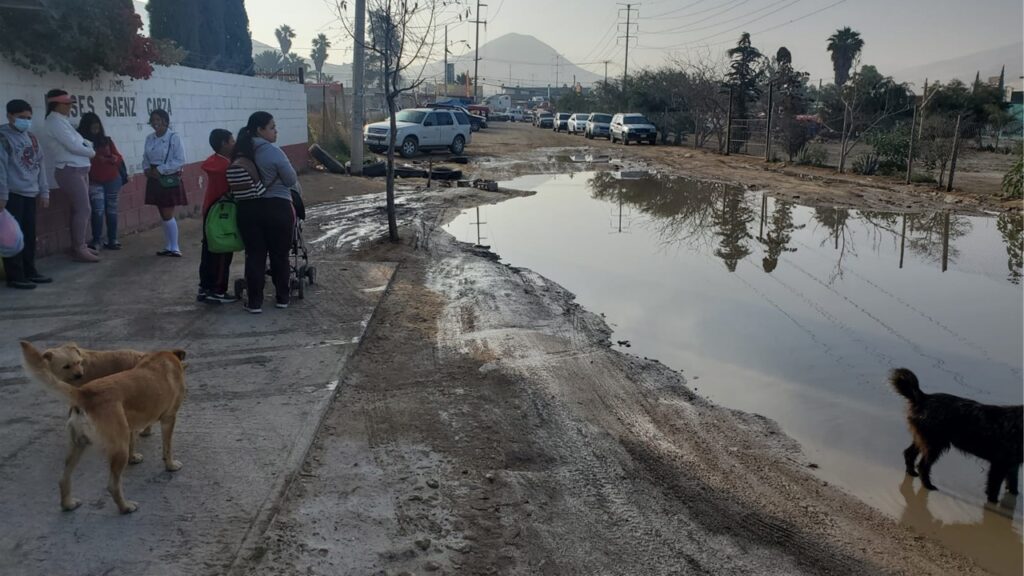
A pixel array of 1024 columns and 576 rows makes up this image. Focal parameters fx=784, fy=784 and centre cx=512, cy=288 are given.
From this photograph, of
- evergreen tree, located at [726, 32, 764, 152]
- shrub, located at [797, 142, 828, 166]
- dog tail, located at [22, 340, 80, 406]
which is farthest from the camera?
evergreen tree, located at [726, 32, 764, 152]

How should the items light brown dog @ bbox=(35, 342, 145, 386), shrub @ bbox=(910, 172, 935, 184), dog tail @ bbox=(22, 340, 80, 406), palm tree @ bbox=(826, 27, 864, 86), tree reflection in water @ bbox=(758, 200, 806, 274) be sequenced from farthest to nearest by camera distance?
palm tree @ bbox=(826, 27, 864, 86), shrub @ bbox=(910, 172, 935, 184), tree reflection in water @ bbox=(758, 200, 806, 274), light brown dog @ bbox=(35, 342, 145, 386), dog tail @ bbox=(22, 340, 80, 406)

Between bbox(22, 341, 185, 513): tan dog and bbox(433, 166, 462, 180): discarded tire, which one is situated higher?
bbox(433, 166, 462, 180): discarded tire

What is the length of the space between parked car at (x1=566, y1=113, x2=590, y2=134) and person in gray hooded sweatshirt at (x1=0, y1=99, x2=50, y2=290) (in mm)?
44299

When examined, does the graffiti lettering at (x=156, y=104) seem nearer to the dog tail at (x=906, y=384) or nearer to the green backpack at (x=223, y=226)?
the green backpack at (x=223, y=226)

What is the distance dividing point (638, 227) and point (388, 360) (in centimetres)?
939

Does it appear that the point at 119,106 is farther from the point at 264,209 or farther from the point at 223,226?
the point at 264,209

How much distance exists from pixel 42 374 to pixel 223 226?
3804mm

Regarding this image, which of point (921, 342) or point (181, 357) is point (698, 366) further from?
point (181, 357)

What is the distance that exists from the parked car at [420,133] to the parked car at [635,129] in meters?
13.8

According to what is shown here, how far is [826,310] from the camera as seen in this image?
9.21 m

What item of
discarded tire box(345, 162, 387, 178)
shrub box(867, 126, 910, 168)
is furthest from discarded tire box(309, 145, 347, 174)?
shrub box(867, 126, 910, 168)

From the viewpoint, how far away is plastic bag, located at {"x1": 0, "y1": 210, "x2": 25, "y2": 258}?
6.95m

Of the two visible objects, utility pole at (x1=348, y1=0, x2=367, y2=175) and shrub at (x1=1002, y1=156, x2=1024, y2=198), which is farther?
utility pole at (x1=348, y1=0, x2=367, y2=175)

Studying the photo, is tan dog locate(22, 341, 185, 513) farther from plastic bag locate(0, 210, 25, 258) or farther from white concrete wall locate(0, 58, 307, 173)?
white concrete wall locate(0, 58, 307, 173)
